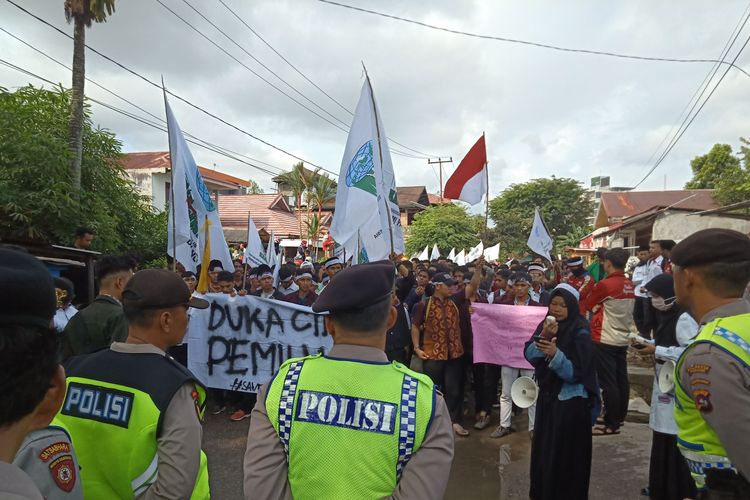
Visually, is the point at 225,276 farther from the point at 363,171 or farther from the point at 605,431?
the point at 605,431

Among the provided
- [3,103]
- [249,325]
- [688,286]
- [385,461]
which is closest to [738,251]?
[688,286]

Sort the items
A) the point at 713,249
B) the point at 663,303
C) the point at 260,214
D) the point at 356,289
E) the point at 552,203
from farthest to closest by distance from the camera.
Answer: the point at 552,203 < the point at 260,214 < the point at 663,303 < the point at 713,249 < the point at 356,289

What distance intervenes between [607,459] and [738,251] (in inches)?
158

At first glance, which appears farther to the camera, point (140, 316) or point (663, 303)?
point (663, 303)

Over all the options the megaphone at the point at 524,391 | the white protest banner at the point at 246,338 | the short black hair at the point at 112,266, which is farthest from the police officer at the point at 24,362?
the white protest banner at the point at 246,338

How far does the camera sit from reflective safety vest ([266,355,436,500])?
4.84 feet

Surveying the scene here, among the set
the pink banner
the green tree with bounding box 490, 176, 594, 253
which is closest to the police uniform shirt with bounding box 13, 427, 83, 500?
the pink banner

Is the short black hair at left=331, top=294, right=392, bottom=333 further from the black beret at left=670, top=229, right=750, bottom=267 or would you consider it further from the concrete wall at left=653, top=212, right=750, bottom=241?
the concrete wall at left=653, top=212, right=750, bottom=241

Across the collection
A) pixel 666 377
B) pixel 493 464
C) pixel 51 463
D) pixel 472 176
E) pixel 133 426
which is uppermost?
pixel 472 176

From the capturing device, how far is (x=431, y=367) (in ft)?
20.0

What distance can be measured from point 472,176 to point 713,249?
16.2 ft

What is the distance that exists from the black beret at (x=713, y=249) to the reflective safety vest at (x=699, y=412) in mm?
245

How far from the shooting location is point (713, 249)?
1.97 m

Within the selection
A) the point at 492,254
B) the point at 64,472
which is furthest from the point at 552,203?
the point at 64,472
